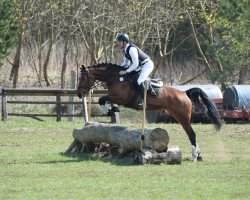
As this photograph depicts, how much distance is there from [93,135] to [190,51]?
119 feet

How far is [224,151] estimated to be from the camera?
21.5m

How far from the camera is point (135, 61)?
758 inches

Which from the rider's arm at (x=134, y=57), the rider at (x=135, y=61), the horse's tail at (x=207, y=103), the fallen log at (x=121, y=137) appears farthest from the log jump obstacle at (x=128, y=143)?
the horse's tail at (x=207, y=103)

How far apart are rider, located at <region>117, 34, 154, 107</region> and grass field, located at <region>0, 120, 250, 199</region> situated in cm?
208

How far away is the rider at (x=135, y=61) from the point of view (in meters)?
19.2

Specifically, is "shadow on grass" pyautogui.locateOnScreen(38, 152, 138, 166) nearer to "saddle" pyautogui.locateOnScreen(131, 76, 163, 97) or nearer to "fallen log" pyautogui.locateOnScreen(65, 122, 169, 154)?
"fallen log" pyautogui.locateOnScreen(65, 122, 169, 154)

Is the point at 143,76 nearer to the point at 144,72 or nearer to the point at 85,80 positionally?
the point at 144,72

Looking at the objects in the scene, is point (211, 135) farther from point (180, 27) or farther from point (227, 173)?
point (180, 27)

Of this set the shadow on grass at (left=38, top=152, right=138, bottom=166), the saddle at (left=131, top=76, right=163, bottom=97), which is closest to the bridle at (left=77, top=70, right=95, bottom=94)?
the saddle at (left=131, top=76, right=163, bottom=97)

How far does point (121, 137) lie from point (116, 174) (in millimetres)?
2484

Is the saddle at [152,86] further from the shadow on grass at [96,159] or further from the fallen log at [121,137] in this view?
the shadow on grass at [96,159]

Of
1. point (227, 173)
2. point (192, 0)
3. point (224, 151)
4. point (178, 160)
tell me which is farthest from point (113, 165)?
point (192, 0)

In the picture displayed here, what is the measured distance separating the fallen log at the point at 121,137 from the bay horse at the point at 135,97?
766 mm

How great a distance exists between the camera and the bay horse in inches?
782
